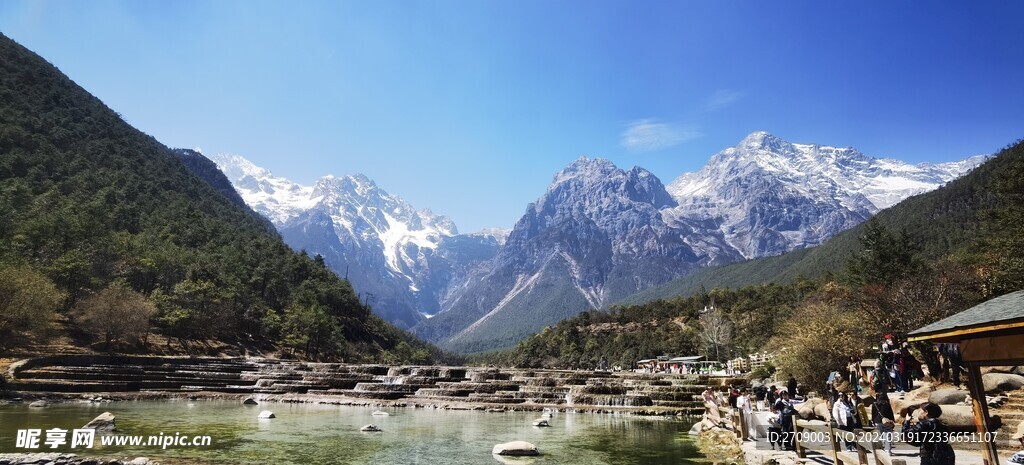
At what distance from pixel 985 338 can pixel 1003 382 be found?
12920mm

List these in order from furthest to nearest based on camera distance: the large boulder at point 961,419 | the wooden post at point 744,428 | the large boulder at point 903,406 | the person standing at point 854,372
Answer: the person standing at point 854,372 < the large boulder at point 903,406 < the wooden post at point 744,428 < the large boulder at point 961,419

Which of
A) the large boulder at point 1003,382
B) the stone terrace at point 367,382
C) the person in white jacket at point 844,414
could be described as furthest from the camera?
the stone terrace at point 367,382

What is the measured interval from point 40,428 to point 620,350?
Answer: 110057 mm

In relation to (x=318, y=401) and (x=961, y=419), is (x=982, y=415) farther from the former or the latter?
(x=318, y=401)

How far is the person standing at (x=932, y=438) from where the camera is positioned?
8352mm

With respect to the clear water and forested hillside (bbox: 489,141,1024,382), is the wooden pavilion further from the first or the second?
forested hillside (bbox: 489,141,1024,382)

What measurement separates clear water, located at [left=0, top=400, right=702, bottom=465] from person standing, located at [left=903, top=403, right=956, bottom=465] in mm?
9000

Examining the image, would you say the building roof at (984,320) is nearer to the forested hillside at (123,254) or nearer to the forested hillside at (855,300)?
the forested hillside at (855,300)

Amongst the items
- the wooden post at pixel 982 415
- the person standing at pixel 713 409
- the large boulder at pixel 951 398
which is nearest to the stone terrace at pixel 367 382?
the person standing at pixel 713 409

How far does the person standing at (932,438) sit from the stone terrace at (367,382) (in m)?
24.8

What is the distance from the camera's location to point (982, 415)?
369 inches

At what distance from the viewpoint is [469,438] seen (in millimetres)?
21453

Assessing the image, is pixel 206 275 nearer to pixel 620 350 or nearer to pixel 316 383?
pixel 316 383

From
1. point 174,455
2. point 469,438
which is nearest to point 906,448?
point 469,438
